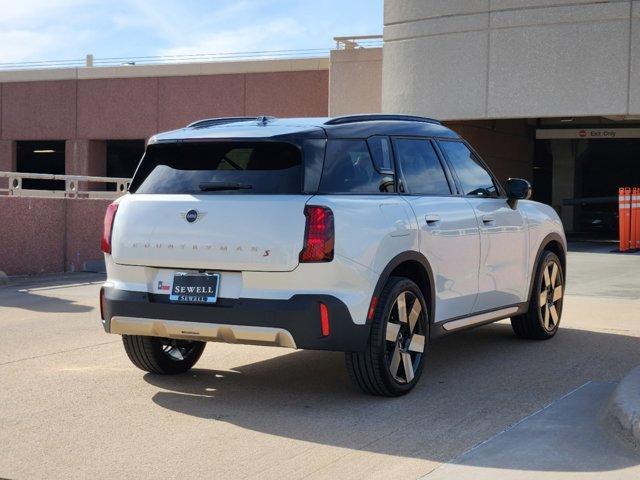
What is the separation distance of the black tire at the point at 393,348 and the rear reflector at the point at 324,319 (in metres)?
0.37

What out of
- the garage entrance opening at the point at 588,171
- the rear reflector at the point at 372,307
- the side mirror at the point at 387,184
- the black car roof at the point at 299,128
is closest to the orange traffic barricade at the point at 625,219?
the garage entrance opening at the point at 588,171

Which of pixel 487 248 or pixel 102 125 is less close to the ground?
pixel 102 125

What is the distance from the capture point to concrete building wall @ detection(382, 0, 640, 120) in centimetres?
2470

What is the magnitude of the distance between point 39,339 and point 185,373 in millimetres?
2384

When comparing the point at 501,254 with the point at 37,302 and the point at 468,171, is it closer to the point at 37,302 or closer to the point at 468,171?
the point at 468,171

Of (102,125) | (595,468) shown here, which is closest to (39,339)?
(595,468)

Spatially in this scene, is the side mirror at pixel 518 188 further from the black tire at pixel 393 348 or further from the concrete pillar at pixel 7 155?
the concrete pillar at pixel 7 155

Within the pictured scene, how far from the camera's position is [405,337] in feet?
22.9

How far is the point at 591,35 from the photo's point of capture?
24.8 metres

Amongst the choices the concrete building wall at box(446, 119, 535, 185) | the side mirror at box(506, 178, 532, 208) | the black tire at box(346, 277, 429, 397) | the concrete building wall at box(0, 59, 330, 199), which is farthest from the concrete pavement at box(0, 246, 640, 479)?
the concrete building wall at box(0, 59, 330, 199)

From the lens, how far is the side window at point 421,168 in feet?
24.1

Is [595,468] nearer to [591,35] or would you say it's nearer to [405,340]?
[405,340]

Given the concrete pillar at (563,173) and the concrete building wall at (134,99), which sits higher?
the concrete building wall at (134,99)

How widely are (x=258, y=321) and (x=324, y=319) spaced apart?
400 mm
